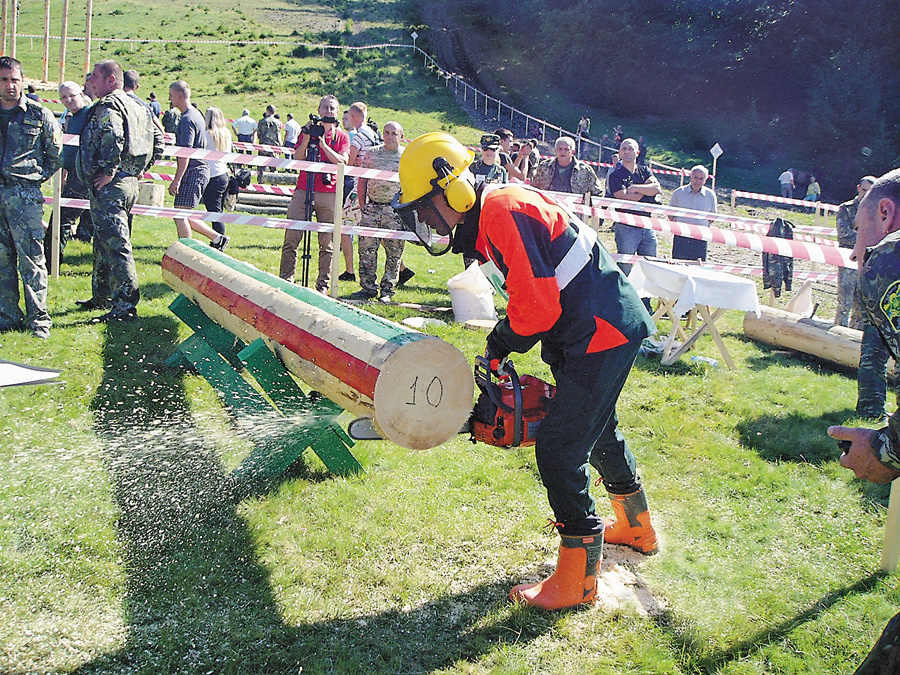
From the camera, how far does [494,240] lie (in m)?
2.83

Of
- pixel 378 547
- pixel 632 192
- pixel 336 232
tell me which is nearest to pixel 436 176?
pixel 378 547

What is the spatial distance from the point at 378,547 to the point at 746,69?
1639 inches

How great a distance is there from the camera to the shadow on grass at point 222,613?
2.81m

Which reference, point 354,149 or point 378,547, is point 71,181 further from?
point 378,547

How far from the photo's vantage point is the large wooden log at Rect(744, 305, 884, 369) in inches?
278

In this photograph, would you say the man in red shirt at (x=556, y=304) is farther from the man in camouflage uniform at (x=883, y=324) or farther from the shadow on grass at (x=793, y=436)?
the shadow on grass at (x=793, y=436)

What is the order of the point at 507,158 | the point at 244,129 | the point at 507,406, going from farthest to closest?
the point at 244,129 → the point at 507,158 → the point at 507,406

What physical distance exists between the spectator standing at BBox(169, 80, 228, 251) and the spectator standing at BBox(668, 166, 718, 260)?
553 cm

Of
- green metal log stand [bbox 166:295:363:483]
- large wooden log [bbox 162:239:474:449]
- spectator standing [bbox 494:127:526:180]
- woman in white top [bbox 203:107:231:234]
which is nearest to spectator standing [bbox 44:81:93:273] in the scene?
woman in white top [bbox 203:107:231:234]

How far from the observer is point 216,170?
8.93 m

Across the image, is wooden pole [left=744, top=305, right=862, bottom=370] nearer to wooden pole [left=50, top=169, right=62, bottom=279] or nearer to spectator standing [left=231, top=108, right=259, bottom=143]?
wooden pole [left=50, top=169, right=62, bottom=279]

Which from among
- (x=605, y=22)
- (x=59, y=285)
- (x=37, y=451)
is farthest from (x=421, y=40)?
(x=37, y=451)

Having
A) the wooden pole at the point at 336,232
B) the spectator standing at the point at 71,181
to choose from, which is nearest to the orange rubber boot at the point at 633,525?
the wooden pole at the point at 336,232

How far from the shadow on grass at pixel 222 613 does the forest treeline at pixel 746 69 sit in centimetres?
3150
